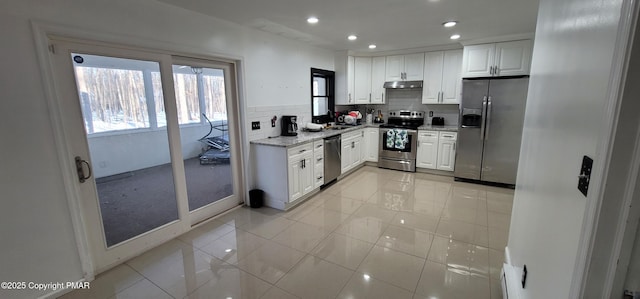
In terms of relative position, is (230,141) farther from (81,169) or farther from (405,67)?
(405,67)

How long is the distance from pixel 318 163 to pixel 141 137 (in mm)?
2272

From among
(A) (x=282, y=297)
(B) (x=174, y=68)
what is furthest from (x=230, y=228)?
(B) (x=174, y=68)

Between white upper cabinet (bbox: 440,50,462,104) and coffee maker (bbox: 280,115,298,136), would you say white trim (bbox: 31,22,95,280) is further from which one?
white upper cabinet (bbox: 440,50,462,104)

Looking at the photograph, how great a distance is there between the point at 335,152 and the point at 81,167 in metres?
3.15

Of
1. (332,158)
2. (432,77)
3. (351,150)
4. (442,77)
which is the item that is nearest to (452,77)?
(442,77)

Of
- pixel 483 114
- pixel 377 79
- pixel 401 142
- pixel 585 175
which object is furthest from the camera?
pixel 377 79

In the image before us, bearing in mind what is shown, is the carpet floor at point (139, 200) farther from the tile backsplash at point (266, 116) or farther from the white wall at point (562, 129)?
the white wall at point (562, 129)

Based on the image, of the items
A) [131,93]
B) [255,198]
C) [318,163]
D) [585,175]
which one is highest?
[131,93]

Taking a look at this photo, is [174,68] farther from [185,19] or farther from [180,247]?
[180,247]

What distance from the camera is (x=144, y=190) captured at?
110 inches

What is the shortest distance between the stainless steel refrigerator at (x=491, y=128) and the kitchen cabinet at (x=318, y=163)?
2.40m

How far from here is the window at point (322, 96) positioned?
5047 millimetres

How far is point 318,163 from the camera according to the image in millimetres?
4074

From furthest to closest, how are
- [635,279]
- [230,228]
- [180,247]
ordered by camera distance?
1. [230,228]
2. [180,247]
3. [635,279]
